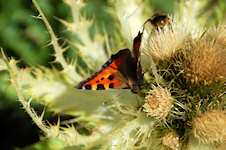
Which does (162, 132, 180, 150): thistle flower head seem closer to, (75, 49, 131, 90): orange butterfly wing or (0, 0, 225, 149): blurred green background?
(75, 49, 131, 90): orange butterfly wing

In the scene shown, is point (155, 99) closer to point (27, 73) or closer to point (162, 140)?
point (162, 140)

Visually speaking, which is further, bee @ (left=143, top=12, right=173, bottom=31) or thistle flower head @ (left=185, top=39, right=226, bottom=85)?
bee @ (left=143, top=12, right=173, bottom=31)

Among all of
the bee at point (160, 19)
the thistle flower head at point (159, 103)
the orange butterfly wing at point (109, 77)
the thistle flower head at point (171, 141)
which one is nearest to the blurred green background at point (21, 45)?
the bee at point (160, 19)

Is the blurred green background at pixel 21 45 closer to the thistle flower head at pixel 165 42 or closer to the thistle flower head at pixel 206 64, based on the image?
the thistle flower head at pixel 165 42

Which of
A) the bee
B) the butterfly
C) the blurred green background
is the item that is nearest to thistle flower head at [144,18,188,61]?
the bee

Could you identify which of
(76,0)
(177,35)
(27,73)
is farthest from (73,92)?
(177,35)

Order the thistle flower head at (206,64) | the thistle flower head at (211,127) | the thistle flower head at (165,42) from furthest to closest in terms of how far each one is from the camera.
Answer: the thistle flower head at (165,42) < the thistle flower head at (206,64) < the thistle flower head at (211,127)
